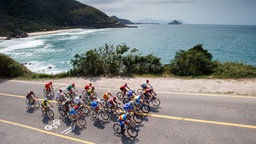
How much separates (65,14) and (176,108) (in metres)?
202

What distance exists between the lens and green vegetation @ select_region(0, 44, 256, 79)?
59.6 ft

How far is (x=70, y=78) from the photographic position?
22.4 meters

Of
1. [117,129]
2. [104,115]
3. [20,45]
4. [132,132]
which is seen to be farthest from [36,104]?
[20,45]

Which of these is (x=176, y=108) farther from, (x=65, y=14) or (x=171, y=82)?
(x=65, y=14)

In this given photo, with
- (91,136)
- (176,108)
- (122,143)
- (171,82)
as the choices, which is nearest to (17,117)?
(91,136)

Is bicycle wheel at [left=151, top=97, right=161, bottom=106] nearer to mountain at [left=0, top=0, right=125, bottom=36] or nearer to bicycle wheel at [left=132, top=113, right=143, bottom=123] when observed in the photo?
bicycle wheel at [left=132, top=113, right=143, bottom=123]

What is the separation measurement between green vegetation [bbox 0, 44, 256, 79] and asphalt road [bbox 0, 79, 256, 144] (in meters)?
5.13

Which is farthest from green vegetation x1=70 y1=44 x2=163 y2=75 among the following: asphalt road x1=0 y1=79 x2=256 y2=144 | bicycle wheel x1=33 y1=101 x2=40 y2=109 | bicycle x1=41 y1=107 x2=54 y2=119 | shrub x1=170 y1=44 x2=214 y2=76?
bicycle x1=41 y1=107 x2=54 y2=119

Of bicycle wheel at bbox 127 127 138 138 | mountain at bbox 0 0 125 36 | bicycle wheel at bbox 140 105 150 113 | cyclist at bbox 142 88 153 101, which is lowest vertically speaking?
bicycle wheel at bbox 127 127 138 138

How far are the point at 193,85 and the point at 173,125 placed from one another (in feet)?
20.9

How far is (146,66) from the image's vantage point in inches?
856

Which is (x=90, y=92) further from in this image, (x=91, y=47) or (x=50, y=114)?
(x=91, y=47)

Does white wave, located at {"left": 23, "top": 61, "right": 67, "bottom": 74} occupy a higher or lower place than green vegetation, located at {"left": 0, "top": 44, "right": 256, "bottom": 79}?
lower

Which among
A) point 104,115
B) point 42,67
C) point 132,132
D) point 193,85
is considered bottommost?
point 42,67
